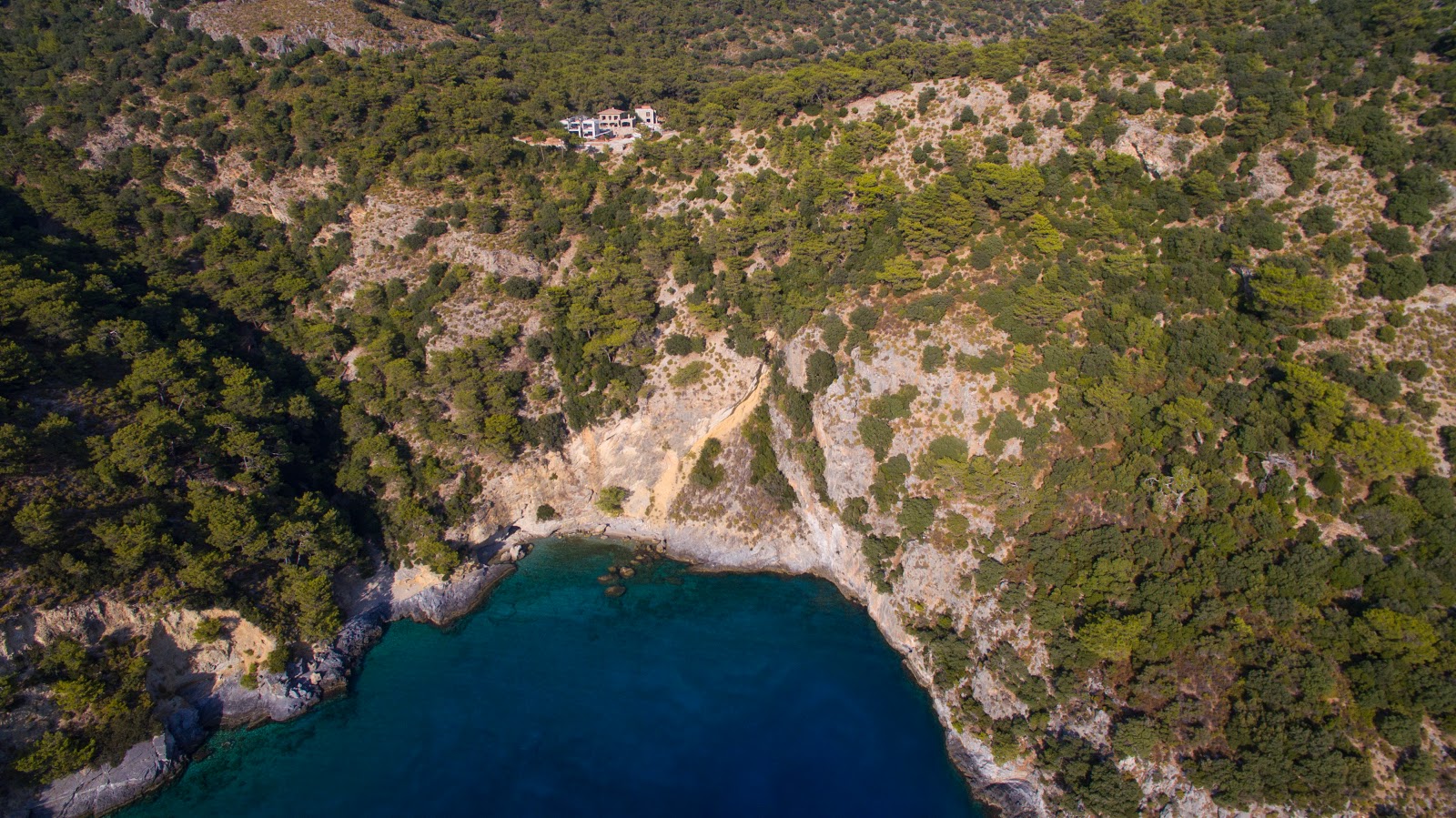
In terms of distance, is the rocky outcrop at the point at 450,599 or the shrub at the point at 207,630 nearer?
the shrub at the point at 207,630

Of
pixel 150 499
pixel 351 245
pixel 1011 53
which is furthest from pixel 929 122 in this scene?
pixel 150 499

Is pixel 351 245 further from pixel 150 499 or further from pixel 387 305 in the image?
pixel 150 499

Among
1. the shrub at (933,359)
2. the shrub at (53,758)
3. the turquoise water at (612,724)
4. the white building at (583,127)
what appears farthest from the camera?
the white building at (583,127)

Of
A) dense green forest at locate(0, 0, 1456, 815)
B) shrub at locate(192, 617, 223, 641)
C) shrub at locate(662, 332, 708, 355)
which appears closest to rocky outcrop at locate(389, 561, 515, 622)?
dense green forest at locate(0, 0, 1456, 815)

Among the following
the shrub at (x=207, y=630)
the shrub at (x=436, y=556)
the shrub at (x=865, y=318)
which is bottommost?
the shrub at (x=436, y=556)

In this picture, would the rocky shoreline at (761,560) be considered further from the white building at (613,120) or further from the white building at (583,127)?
the white building at (613,120)

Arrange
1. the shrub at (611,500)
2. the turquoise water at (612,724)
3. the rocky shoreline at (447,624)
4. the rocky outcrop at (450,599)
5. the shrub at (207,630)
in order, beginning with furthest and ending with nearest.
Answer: the shrub at (611,500)
the rocky outcrop at (450,599)
the shrub at (207,630)
the turquoise water at (612,724)
the rocky shoreline at (447,624)

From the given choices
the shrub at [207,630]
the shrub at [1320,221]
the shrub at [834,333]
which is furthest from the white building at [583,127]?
the shrub at [1320,221]
